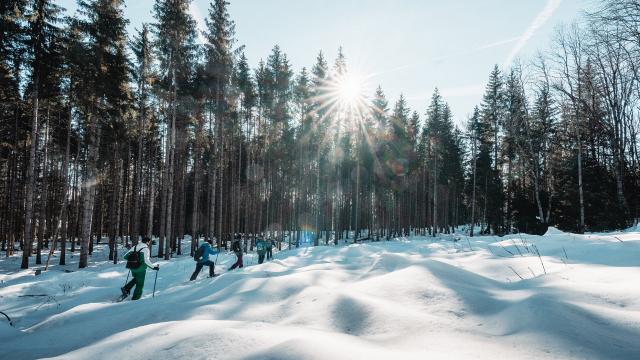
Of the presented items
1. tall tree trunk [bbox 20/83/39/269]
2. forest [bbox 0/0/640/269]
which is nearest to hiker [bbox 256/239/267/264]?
forest [bbox 0/0/640/269]

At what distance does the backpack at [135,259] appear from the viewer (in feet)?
29.9

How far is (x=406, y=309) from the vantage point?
4.21 m

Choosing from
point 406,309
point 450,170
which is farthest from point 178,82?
point 450,170

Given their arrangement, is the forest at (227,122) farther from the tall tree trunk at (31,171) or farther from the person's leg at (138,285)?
the person's leg at (138,285)

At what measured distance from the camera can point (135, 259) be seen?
920cm

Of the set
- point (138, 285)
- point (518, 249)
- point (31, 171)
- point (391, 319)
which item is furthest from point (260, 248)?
point (391, 319)

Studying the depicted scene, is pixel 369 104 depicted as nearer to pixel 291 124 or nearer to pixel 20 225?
pixel 291 124

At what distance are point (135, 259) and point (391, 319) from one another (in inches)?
314

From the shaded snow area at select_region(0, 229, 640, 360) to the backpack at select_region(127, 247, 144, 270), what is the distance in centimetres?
223

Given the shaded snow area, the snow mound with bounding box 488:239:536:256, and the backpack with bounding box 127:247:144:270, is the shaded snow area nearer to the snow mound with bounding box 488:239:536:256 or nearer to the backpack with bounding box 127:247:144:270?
the snow mound with bounding box 488:239:536:256

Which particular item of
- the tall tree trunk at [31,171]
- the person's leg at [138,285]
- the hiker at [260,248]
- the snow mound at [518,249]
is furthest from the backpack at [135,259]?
the tall tree trunk at [31,171]

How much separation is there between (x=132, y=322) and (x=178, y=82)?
1852 centimetres

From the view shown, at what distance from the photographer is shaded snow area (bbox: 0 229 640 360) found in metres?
2.84

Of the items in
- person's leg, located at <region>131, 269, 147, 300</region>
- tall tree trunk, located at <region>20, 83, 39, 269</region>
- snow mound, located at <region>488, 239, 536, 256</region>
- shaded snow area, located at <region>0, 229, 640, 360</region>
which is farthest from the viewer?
tall tree trunk, located at <region>20, 83, 39, 269</region>
